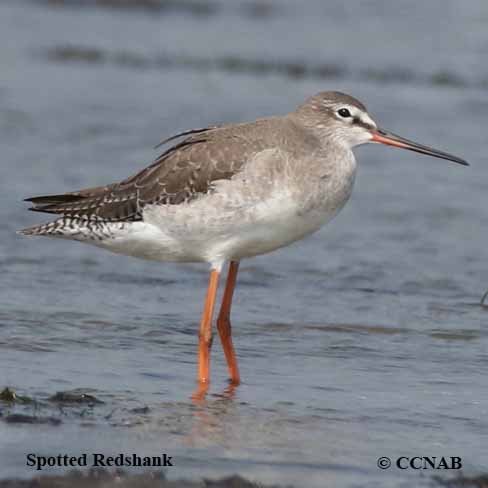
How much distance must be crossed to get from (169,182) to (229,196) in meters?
0.63

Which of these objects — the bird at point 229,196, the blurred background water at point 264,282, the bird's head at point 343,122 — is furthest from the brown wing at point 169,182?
the blurred background water at point 264,282

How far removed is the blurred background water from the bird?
818mm

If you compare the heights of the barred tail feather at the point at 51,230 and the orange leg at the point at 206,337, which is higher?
the barred tail feather at the point at 51,230

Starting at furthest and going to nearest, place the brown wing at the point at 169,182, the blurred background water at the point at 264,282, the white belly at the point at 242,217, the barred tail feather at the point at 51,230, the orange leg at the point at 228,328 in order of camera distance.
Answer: the barred tail feather at the point at 51,230 < the orange leg at the point at 228,328 < the brown wing at the point at 169,182 < the white belly at the point at 242,217 < the blurred background water at the point at 264,282

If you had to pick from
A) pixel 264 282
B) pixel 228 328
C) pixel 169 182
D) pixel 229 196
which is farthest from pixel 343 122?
pixel 264 282

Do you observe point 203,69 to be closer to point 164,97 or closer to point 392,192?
point 164,97

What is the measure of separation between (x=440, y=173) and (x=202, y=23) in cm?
1107

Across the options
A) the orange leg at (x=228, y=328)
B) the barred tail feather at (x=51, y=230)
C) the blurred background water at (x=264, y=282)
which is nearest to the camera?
the blurred background water at (x=264, y=282)

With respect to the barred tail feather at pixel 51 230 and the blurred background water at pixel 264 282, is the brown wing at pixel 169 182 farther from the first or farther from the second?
the blurred background water at pixel 264 282

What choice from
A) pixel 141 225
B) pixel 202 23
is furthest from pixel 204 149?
pixel 202 23

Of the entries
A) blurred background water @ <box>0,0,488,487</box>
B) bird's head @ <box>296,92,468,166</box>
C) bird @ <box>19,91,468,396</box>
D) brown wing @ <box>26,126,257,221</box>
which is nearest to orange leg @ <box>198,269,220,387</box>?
bird @ <box>19,91,468,396</box>

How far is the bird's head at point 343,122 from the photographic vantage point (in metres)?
10.1

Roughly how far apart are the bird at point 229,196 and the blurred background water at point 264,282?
0.82 metres

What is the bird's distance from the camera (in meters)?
9.50
